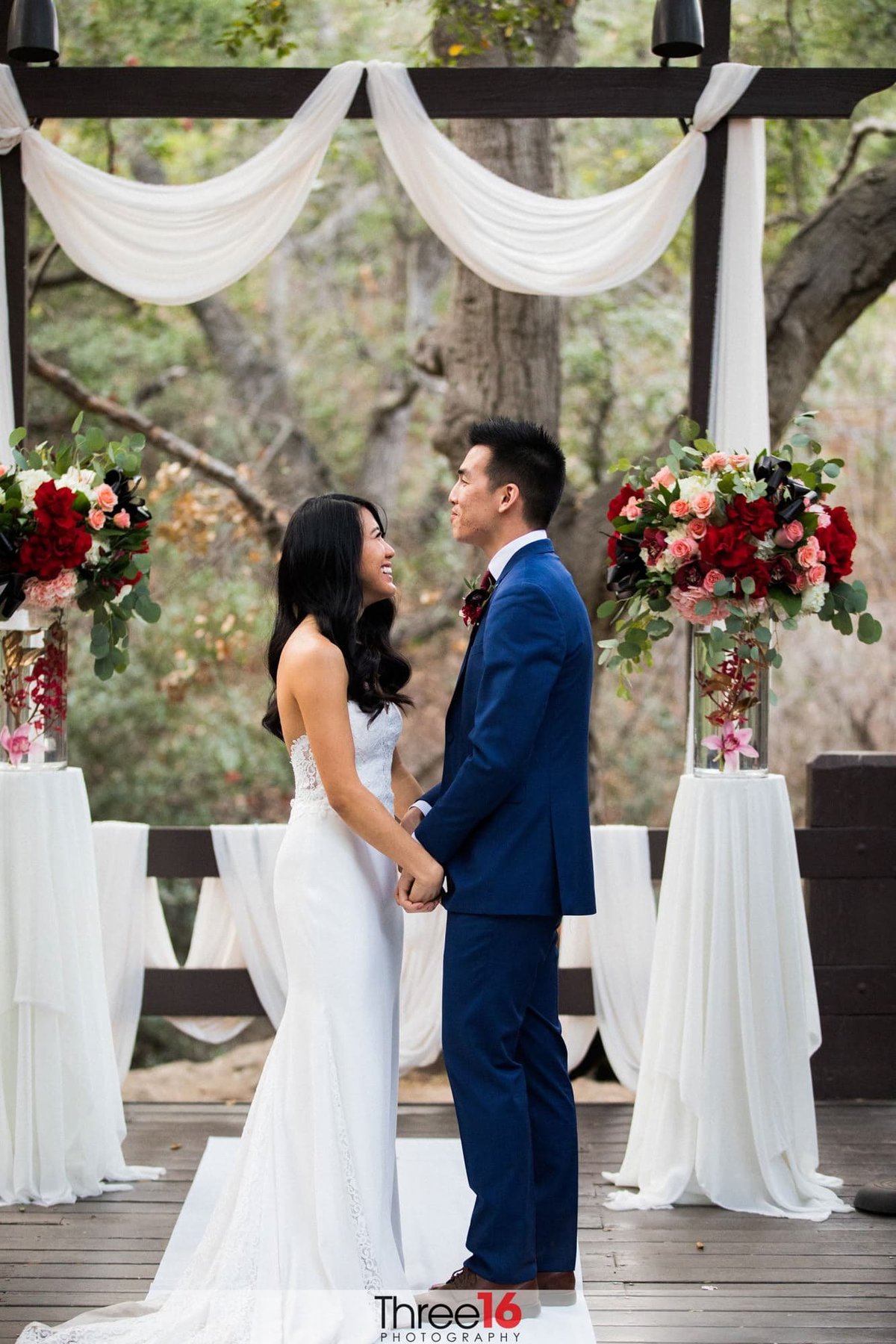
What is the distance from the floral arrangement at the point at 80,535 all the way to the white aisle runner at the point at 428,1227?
4.44 feet

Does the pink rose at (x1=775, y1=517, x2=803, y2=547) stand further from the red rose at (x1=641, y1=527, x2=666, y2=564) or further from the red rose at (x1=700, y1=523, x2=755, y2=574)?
the red rose at (x1=641, y1=527, x2=666, y2=564)

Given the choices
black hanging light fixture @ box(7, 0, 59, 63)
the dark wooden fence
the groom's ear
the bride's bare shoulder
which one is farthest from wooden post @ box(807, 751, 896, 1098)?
black hanging light fixture @ box(7, 0, 59, 63)

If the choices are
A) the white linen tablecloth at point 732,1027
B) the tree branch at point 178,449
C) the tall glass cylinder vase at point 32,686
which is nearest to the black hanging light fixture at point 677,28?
the tall glass cylinder vase at point 32,686

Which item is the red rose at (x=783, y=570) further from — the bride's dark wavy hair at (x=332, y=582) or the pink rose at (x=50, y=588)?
the pink rose at (x=50, y=588)

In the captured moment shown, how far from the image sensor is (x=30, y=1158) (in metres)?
3.75


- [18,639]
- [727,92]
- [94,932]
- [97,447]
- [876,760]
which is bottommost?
[94,932]

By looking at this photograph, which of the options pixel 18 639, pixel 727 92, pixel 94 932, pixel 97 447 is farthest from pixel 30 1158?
pixel 727 92

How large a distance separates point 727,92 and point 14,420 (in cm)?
233

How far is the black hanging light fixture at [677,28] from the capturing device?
13.6 feet

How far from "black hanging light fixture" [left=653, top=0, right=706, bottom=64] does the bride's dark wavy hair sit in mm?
1979

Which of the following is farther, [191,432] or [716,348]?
[191,432]

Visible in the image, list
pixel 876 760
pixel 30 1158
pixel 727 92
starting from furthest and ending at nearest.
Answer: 1. pixel 876 760
2. pixel 727 92
3. pixel 30 1158

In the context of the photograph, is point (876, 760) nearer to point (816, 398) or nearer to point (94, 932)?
point (94, 932)

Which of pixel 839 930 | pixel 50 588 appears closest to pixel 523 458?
pixel 50 588
